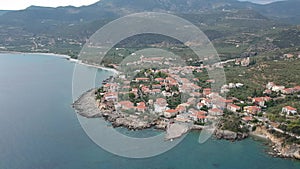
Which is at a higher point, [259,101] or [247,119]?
[259,101]

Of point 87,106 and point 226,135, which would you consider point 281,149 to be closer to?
point 226,135

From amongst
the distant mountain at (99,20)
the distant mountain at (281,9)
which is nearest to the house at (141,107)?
the distant mountain at (99,20)

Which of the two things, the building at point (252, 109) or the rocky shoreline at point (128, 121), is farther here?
the building at point (252, 109)

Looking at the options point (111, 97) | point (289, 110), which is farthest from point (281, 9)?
point (111, 97)

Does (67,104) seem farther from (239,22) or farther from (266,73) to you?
(239,22)

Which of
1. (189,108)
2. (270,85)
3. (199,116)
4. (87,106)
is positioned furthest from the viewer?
(270,85)

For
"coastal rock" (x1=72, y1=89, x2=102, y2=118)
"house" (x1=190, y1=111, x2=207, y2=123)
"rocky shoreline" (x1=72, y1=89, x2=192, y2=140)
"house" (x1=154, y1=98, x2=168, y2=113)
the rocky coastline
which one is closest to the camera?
the rocky coastline

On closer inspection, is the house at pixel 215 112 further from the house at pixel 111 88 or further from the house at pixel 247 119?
the house at pixel 111 88

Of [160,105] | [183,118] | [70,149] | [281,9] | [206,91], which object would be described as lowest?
[70,149]

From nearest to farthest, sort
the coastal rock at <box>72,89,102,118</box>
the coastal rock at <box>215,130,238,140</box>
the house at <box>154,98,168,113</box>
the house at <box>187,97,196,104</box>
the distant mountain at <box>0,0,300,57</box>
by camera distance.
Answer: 1. the coastal rock at <box>215,130,238,140</box>
2. the house at <box>154,98,168,113</box>
3. the coastal rock at <box>72,89,102,118</box>
4. the house at <box>187,97,196,104</box>
5. the distant mountain at <box>0,0,300,57</box>

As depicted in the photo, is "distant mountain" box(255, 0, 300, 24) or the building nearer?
the building

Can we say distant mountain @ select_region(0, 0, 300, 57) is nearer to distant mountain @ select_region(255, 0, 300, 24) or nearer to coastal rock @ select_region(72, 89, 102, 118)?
distant mountain @ select_region(255, 0, 300, 24)

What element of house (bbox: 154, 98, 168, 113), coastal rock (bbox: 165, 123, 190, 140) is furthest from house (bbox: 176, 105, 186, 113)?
coastal rock (bbox: 165, 123, 190, 140)
